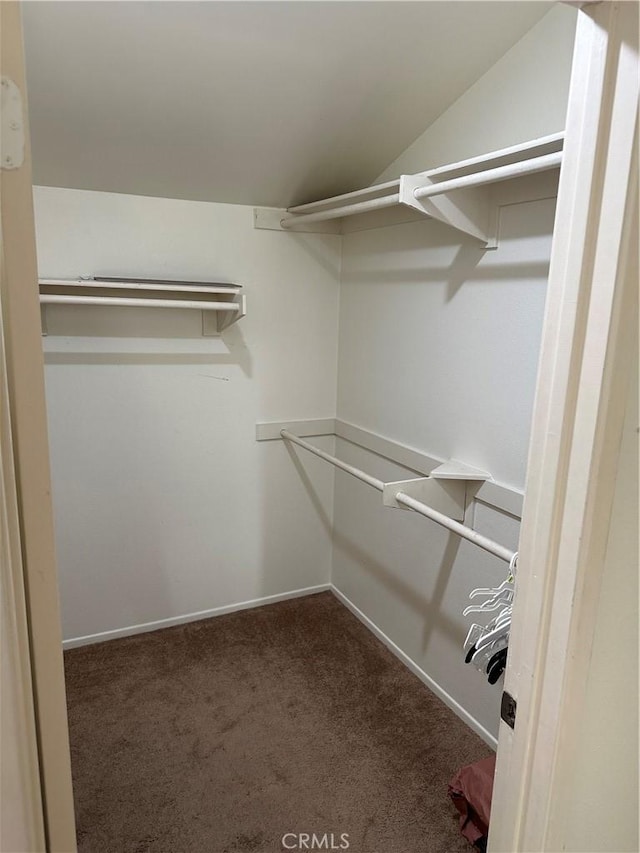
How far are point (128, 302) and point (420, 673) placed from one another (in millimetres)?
1922

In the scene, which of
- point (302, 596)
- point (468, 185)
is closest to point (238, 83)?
point (468, 185)

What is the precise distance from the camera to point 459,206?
1.86 meters

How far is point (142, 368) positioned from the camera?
8.20ft

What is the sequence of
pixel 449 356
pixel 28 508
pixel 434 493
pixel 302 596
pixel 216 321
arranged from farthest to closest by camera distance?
pixel 302 596 → pixel 216 321 → pixel 449 356 → pixel 434 493 → pixel 28 508

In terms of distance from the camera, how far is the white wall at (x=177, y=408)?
7.77ft

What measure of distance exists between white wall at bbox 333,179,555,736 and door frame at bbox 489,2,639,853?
102 cm

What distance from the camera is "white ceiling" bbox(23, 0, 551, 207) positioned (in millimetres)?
1521

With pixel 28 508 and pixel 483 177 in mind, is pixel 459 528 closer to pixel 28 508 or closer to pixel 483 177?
pixel 483 177

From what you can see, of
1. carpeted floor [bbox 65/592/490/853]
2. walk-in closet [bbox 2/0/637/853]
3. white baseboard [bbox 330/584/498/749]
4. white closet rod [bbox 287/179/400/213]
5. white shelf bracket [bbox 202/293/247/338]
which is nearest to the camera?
walk-in closet [bbox 2/0/637/853]

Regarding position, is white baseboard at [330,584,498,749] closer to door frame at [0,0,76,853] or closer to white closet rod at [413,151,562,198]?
door frame at [0,0,76,853]

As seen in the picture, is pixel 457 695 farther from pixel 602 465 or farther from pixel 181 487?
pixel 602 465

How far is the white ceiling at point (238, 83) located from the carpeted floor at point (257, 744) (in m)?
1.99

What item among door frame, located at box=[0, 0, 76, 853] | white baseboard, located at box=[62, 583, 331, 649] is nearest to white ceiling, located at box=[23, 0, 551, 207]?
door frame, located at box=[0, 0, 76, 853]

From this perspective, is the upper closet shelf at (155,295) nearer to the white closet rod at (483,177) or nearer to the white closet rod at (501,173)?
the white closet rod at (483,177)
